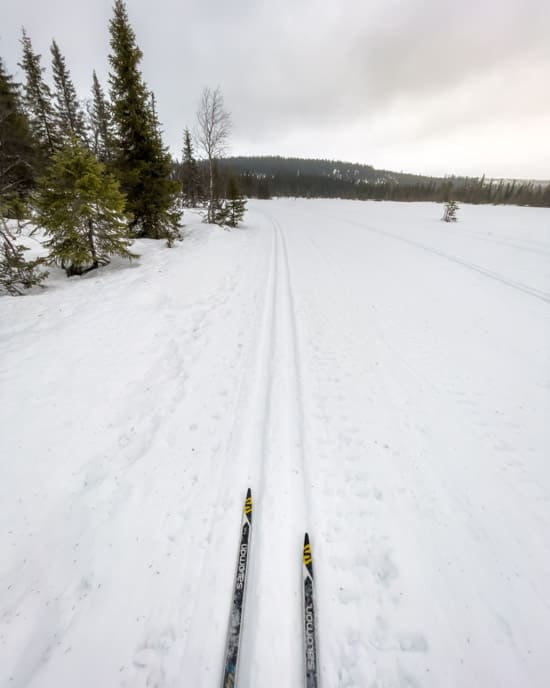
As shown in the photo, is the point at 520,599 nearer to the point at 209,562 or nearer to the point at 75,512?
the point at 209,562

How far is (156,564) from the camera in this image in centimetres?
227

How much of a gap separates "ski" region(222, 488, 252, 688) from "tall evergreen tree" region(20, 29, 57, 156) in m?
28.3

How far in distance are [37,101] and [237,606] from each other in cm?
3444

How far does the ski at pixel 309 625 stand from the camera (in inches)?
69.2

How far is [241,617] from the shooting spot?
6.55ft

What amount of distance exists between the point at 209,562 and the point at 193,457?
1103 mm

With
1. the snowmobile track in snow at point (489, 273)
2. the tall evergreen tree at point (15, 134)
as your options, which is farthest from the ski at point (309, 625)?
the tall evergreen tree at point (15, 134)

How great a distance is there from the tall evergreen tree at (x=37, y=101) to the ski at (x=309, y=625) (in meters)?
28.9

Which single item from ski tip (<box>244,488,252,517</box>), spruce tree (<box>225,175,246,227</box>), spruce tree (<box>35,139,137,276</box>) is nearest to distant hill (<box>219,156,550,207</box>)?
spruce tree (<box>225,175,246,227</box>)

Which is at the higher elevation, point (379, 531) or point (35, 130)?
point (35, 130)

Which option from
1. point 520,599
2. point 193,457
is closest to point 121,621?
point 193,457

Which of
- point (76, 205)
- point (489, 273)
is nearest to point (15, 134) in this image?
point (76, 205)

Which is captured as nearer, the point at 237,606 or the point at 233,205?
the point at 237,606

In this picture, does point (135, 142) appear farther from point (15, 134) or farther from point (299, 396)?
point (299, 396)
